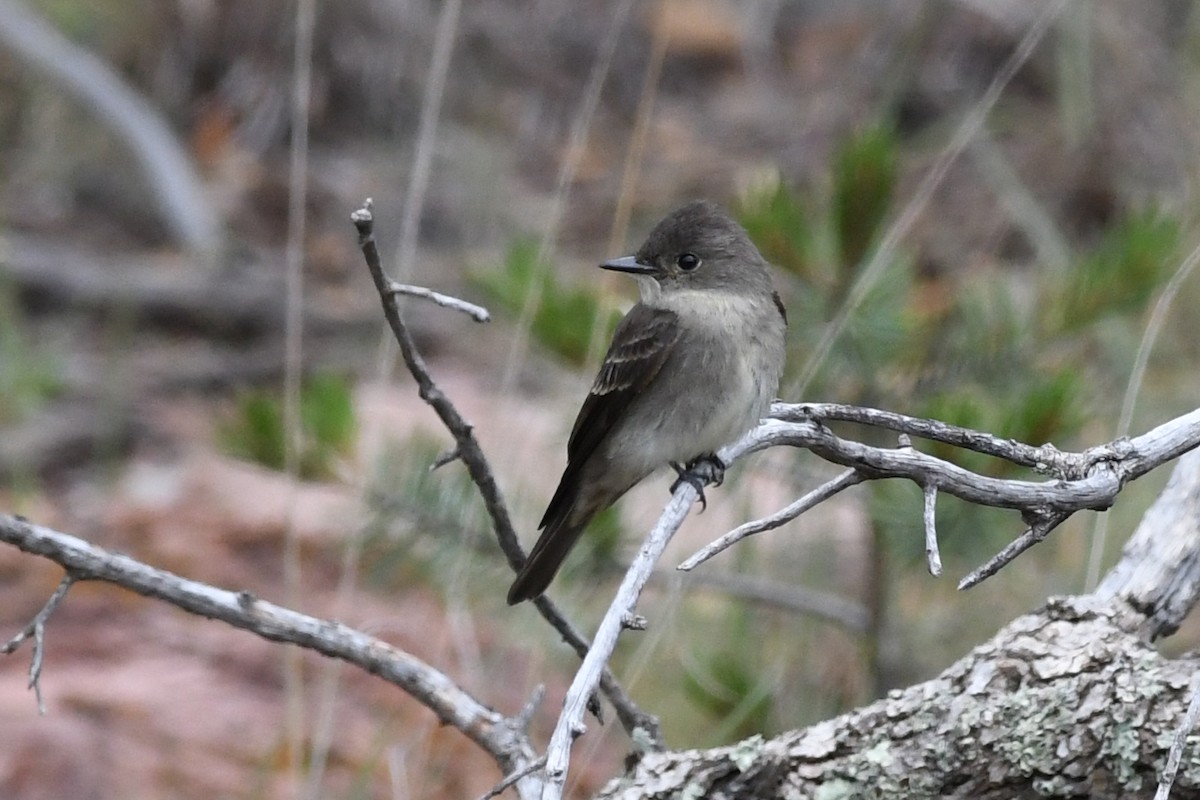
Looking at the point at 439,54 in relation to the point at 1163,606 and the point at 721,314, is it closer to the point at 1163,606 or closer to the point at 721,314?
the point at 721,314

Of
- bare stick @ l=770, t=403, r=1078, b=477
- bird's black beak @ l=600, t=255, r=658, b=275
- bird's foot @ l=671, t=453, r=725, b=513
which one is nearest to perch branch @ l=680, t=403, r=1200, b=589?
bare stick @ l=770, t=403, r=1078, b=477

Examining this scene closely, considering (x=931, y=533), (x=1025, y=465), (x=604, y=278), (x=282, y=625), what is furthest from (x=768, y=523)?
(x=604, y=278)

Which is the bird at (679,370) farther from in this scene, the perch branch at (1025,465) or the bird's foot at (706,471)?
the perch branch at (1025,465)

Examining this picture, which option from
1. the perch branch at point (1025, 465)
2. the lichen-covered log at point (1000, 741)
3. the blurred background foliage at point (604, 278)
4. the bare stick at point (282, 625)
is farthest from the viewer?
the blurred background foliage at point (604, 278)

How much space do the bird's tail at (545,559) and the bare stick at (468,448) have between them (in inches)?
4.5

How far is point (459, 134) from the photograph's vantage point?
778 cm

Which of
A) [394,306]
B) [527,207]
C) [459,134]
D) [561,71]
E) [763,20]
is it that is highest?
[763,20]

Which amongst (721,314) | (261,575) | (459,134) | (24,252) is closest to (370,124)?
(459,134)

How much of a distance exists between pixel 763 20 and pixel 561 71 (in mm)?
1367

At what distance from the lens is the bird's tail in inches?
111

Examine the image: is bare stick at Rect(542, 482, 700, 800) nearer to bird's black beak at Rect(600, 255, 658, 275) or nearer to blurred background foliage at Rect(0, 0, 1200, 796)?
blurred background foliage at Rect(0, 0, 1200, 796)

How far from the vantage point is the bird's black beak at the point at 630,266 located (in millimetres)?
3363

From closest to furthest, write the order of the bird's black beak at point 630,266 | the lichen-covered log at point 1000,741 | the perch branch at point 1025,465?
the perch branch at point 1025,465, the lichen-covered log at point 1000,741, the bird's black beak at point 630,266

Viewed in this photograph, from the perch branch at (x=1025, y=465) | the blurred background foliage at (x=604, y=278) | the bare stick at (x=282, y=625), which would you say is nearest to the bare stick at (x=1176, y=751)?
the perch branch at (x=1025, y=465)
